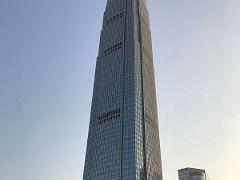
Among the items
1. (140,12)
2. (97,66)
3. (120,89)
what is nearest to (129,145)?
(120,89)

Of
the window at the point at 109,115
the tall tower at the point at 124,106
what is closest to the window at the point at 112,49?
the tall tower at the point at 124,106

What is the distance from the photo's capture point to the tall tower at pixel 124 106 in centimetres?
14562

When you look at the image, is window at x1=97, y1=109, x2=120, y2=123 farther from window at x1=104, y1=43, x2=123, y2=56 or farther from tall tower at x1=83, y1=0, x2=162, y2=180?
window at x1=104, y1=43, x2=123, y2=56

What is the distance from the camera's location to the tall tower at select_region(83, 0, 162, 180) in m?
146

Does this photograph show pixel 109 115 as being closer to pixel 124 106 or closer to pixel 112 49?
pixel 124 106

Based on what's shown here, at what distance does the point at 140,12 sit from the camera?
644ft

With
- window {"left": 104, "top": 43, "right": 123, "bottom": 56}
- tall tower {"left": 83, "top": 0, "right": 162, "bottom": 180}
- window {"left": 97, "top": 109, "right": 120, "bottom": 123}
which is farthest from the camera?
window {"left": 104, "top": 43, "right": 123, "bottom": 56}

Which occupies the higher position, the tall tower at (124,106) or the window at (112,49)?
the window at (112,49)

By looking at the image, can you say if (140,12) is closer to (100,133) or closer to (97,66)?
Answer: (97,66)

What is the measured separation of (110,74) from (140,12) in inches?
1753

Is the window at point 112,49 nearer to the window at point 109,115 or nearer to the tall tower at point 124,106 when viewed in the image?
the tall tower at point 124,106

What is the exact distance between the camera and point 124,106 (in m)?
158

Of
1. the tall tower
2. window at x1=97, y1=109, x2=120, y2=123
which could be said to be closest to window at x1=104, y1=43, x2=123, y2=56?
the tall tower

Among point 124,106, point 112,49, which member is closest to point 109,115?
point 124,106
